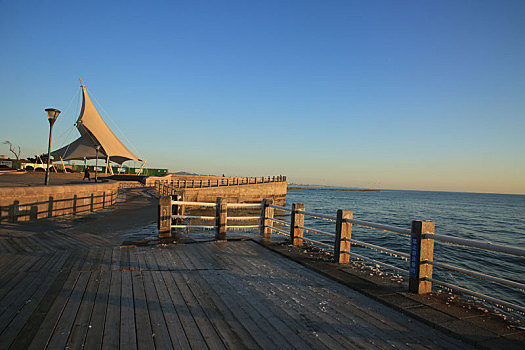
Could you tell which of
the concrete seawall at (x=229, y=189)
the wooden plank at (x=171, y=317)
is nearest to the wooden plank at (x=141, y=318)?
the wooden plank at (x=171, y=317)

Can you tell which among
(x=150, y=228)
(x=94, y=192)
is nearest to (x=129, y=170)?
(x=94, y=192)

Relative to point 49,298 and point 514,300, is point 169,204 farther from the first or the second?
point 514,300

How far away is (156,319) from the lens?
3.75 metres

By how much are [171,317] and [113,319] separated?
27.4 inches

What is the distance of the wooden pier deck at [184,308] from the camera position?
331cm

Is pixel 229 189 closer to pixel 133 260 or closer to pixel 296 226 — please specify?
pixel 296 226

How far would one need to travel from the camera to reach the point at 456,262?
16.3m

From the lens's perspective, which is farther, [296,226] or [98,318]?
[296,226]

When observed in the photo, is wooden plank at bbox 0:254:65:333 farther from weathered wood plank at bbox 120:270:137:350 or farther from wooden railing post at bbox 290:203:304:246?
wooden railing post at bbox 290:203:304:246

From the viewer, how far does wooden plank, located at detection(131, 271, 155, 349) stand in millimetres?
3195

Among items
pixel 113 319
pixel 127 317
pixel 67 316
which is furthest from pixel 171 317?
pixel 67 316

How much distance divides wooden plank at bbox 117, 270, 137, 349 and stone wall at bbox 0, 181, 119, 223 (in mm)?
8976

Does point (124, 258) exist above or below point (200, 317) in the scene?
below

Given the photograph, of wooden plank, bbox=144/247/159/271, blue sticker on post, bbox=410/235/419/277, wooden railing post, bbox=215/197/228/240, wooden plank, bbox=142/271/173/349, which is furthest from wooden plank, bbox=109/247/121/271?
blue sticker on post, bbox=410/235/419/277
